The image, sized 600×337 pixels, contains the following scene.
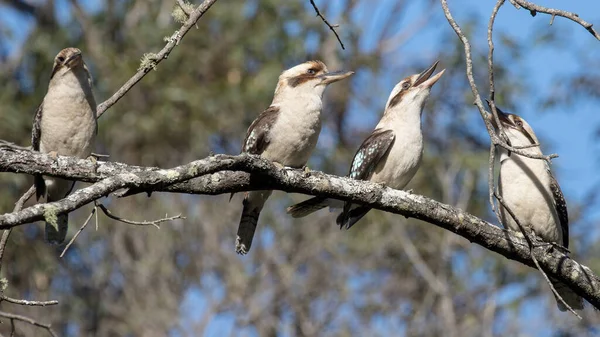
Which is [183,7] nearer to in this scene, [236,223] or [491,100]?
[491,100]

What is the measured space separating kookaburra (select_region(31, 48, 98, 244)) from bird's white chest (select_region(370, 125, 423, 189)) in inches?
79.6

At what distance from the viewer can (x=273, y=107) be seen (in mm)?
6832

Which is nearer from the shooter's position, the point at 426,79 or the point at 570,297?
the point at 570,297

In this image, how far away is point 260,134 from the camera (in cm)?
659

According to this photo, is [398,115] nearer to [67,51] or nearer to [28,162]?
[67,51]

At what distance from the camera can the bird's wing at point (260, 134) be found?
6.59 meters

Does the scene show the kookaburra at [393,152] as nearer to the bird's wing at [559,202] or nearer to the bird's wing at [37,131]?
the bird's wing at [559,202]

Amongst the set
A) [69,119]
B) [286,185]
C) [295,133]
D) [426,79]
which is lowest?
[286,185]

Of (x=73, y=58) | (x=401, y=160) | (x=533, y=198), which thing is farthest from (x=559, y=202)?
(x=73, y=58)

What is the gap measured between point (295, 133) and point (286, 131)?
0.21ft

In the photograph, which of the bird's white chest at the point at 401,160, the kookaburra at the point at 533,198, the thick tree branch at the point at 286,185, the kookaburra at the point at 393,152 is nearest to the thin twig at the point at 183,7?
the thick tree branch at the point at 286,185

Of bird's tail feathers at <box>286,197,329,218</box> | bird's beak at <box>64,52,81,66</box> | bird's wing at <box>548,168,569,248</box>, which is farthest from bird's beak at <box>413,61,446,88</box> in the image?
bird's beak at <box>64,52,81,66</box>

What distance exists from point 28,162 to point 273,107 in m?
2.29

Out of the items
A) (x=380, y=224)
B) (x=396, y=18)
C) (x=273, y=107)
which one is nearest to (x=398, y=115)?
(x=273, y=107)
